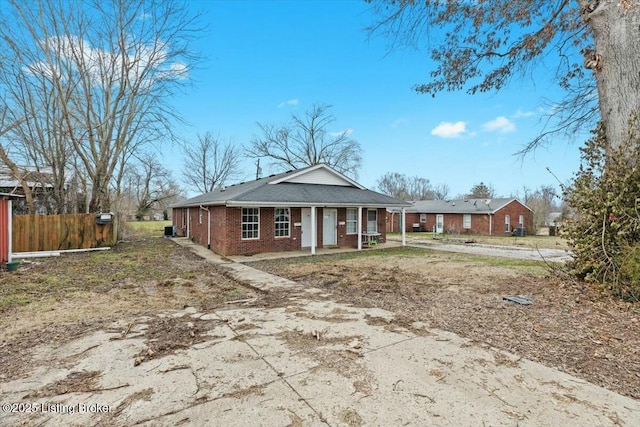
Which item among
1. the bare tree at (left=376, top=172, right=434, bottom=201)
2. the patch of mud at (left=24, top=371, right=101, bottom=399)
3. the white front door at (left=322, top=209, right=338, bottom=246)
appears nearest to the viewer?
the patch of mud at (left=24, top=371, right=101, bottom=399)

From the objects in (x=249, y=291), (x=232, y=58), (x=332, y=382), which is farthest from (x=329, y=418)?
(x=232, y=58)

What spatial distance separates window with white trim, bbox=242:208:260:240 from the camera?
13305 mm

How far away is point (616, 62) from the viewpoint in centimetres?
637

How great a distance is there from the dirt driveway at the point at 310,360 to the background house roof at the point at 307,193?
649 cm

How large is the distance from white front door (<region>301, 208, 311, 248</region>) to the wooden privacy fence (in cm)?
905

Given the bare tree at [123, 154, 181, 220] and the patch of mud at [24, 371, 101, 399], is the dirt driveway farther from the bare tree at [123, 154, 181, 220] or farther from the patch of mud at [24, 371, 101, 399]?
the bare tree at [123, 154, 181, 220]

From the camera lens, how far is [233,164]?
4197 cm

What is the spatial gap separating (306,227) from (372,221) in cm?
433

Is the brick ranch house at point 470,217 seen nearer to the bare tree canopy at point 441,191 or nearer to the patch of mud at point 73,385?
the patch of mud at point 73,385

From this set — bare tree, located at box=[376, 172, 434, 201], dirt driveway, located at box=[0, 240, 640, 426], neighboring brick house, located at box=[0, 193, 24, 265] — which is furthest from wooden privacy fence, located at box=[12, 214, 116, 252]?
bare tree, located at box=[376, 172, 434, 201]

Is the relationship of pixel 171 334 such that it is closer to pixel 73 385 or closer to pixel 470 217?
pixel 73 385

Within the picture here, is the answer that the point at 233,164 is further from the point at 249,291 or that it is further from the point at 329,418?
the point at 329,418

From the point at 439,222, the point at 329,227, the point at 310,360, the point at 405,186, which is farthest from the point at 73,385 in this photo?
the point at 405,186

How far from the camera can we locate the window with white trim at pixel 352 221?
16.1m
